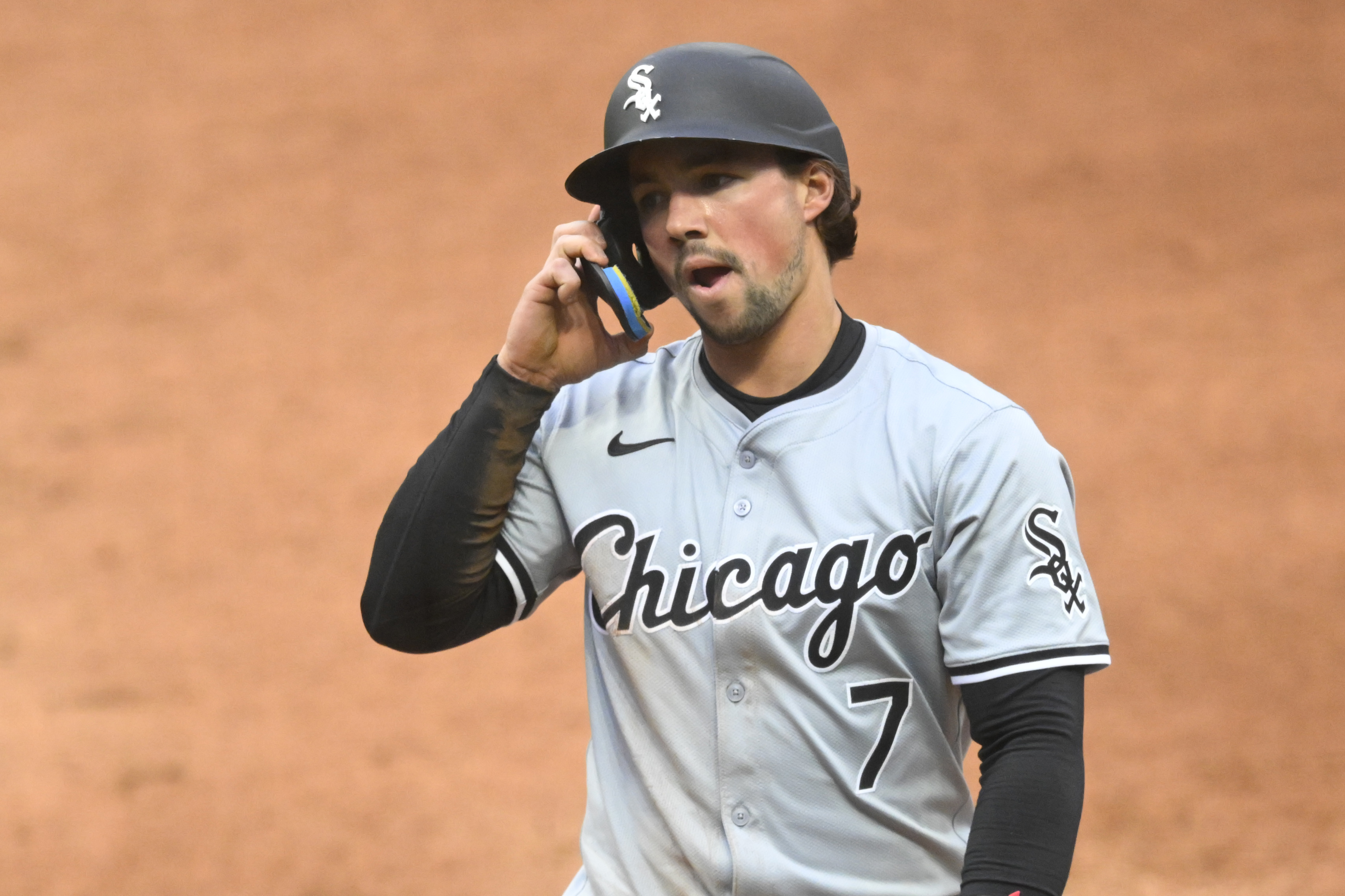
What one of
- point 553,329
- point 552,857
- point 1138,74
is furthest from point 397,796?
point 1138,74

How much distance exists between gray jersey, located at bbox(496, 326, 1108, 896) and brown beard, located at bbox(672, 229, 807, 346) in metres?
0.10

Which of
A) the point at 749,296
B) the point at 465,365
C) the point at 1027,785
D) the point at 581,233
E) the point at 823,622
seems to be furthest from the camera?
the point at 465,365

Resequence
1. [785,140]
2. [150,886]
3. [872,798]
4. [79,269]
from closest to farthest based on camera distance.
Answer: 1. [872,798]
2. [785,140]
3. [150,886]
4. [79,269]

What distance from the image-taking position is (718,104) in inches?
61.0

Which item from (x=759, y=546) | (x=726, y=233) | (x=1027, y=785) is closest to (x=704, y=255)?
(x=726, y=233)

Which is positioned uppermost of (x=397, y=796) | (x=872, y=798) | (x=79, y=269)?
(x=79, y=269)

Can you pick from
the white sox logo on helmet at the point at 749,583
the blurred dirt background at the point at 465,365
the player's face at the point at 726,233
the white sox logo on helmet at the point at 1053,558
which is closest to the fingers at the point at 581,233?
the player's face at the point at 726,233

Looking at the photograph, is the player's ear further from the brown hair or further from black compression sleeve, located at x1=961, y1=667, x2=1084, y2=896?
black compression sleeve, located at x1=961, y1=667, x2=1084, y2=896

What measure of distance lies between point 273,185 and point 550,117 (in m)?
1.16

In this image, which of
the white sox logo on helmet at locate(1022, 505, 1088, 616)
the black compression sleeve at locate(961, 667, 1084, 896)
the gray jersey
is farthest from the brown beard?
the black compression sleeve at locate(961, 667, 1084, 896)

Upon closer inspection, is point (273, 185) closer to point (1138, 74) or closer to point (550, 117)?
point (550, 117)

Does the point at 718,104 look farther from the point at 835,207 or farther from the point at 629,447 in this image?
the point at 629,447

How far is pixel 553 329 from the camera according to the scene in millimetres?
1660

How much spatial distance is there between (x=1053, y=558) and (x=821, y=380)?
0.36 metres
